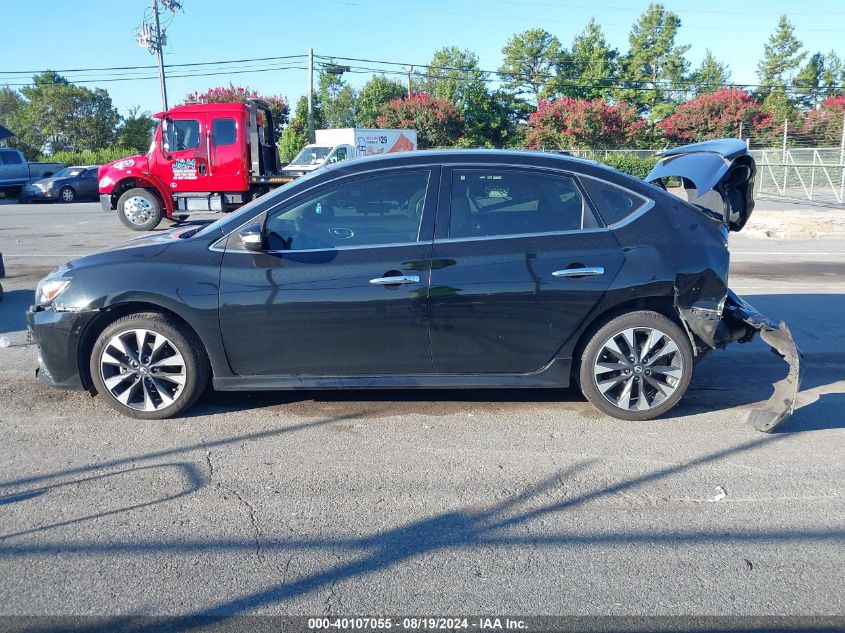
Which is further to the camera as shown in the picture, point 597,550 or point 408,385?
point 408,385

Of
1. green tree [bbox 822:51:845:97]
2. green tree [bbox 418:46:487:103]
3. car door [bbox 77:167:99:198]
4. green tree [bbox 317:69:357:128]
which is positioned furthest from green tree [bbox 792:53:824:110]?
car door [bbox 77:167:99:198]

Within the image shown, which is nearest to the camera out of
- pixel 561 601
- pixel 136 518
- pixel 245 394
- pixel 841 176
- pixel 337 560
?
pixel 561 601

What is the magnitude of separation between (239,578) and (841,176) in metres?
31.7

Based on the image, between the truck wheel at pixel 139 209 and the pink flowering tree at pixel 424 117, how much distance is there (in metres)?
28.1

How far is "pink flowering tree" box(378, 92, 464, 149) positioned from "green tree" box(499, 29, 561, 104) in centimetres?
1469

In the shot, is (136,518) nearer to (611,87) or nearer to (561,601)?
(561,601)

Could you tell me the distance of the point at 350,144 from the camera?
3155cm

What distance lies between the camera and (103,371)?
17.1 feet

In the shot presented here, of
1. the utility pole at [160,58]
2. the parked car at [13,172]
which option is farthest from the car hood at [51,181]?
the utility pole at [160,58]

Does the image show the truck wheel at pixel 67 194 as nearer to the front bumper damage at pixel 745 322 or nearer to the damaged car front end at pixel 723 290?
the damaged car front end at pixel 723 290

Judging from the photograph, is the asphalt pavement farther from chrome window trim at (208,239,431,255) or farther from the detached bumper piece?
chrome window trim at (208,239,431,255)

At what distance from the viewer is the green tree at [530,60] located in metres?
58.3

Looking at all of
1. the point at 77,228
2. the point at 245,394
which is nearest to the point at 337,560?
the point at 245,394

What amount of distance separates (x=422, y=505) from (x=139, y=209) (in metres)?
15.9
